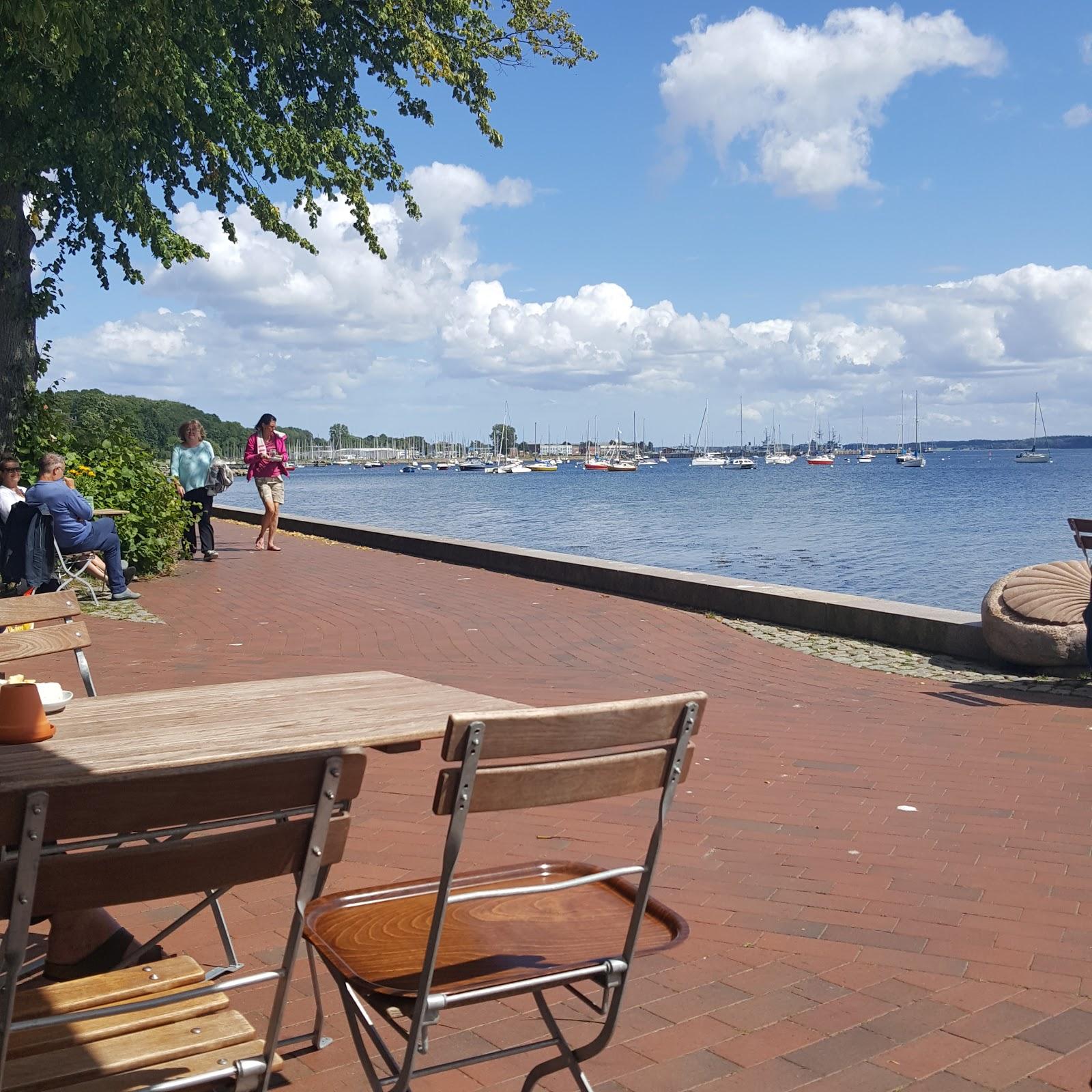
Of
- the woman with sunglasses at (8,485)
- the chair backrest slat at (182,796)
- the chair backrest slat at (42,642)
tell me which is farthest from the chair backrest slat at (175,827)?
the woman with sunglasses at (8,485)

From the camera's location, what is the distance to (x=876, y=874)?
440 cm

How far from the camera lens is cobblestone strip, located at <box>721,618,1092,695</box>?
8352 millimetres

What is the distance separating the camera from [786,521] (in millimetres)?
51188

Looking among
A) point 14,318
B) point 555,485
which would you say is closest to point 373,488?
point 555,485

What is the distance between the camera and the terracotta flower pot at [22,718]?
2.79 metres

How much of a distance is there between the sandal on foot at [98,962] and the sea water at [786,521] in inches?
729

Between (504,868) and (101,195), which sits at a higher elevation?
(101,195)

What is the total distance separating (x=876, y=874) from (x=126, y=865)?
9.99 feet

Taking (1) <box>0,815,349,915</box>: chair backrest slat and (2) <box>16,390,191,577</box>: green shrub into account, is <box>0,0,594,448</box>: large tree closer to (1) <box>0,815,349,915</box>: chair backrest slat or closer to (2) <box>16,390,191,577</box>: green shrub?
(2) <box>16,390,191,577</box>: green shrub

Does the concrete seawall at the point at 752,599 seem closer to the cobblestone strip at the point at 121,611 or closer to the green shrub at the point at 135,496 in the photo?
the green shrub at the point at 135,496

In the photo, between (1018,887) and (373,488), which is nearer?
(1018,887)

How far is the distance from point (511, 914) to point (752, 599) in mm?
8501

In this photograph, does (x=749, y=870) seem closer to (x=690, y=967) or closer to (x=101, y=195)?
(x=690, y=967)

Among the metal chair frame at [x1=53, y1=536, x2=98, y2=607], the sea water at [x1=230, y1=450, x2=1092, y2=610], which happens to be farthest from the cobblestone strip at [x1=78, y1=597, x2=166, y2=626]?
the sea water at [x1=230, y1=450, x2=1092, y2=610]
